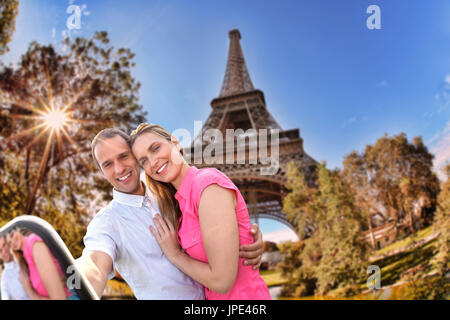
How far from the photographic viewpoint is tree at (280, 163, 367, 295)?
19.1 feet

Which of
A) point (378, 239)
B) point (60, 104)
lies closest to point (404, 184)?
point (378, 239)

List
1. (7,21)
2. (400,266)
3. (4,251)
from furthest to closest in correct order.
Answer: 1. (400,266)
2. (7,21)
3. (4,251)

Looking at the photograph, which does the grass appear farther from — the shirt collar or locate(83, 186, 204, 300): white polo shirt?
the shirt collar

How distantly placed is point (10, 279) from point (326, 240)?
245 inches

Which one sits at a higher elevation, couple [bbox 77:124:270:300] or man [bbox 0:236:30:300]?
couple [bbox 77:124:270:300]

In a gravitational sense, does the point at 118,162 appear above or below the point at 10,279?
above

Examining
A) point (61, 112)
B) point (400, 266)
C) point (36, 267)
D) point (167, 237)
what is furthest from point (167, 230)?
point (400, 266)

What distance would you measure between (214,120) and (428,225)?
8849 millimetres

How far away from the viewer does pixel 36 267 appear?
0.64m

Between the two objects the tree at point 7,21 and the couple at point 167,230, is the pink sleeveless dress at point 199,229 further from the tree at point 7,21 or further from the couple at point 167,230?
the tree at point 7,21

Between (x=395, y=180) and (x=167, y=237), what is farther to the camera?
(x=395, y=180)

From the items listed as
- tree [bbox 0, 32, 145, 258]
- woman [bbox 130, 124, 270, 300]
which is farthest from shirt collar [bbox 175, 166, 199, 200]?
tree [bbox 0, 32, 145, 258]

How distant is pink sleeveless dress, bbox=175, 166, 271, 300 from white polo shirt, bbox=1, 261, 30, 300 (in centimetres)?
46

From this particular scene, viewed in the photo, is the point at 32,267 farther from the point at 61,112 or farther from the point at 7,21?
the point at 7,21
